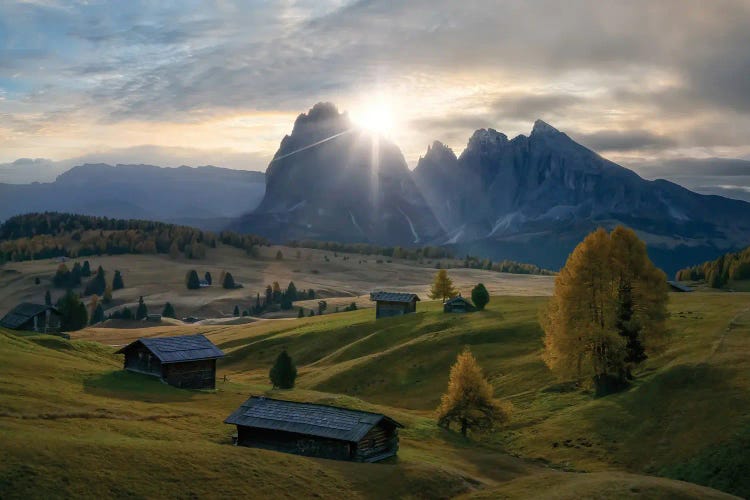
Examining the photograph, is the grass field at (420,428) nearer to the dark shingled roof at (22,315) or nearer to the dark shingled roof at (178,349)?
the dark shingled roof at (178,349)

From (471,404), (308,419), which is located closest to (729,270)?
(471,404)

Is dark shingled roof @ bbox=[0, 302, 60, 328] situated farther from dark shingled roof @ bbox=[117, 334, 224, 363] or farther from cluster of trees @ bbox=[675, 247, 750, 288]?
cluster of trees @ bbox=[675, 247, 750, 288]

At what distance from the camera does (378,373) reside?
72.4 m

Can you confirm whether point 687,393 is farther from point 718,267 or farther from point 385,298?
point 718,267

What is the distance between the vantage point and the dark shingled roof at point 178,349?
200ft

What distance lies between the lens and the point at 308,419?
41.9 metres

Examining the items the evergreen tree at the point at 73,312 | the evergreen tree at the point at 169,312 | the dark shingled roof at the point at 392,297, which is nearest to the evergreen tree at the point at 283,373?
the dark shingled roof at the point at 392,297

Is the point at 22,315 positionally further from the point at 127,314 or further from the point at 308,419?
the point at 127,314

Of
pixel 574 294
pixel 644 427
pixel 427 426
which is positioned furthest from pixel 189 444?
pixel 574 294

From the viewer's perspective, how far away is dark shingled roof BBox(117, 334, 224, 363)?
60.9 metres

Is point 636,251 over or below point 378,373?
over

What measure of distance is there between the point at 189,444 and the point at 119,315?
135697 millimetres

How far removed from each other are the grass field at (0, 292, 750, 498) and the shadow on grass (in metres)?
0.30

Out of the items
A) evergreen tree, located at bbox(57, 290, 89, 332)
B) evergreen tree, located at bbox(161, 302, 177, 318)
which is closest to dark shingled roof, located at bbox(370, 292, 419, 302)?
evergreen tree, located at bbox(57, 290, 89, 332)
